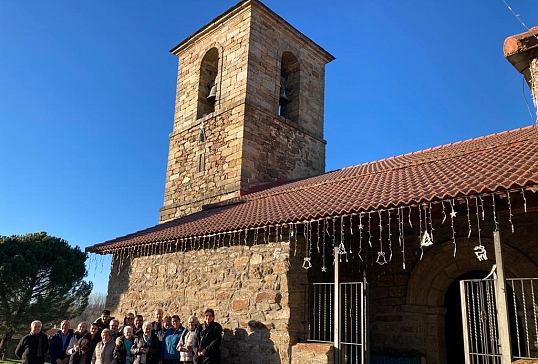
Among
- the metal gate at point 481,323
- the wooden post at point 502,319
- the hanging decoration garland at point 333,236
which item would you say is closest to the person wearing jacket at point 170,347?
the hanging decoration garland at point 333,236

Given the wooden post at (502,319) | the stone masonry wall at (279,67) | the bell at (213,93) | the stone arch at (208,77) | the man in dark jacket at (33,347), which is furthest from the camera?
the stone arch at (208,77)

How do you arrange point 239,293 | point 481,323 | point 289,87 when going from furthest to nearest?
point 289,87 → point 239,293 → point 481,323

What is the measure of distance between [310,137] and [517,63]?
7509mm

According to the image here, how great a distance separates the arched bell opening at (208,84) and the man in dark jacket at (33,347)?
7375 millimetres

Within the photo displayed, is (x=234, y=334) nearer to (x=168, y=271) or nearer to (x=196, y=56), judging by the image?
(x=168, y=271)

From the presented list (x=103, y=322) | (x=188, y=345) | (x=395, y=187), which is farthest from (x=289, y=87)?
(x=188, y=345)

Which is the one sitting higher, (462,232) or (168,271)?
(462,232)

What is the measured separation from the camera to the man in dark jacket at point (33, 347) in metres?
6.24

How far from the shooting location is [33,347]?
6.29 meters

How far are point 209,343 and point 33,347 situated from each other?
260 cm

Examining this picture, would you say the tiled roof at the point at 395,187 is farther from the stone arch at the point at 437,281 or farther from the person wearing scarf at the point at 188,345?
the person wearing scarf at the point at 188,345

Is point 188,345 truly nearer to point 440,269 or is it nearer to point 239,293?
point 239,293

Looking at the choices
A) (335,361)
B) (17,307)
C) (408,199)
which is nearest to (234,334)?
(335,361)

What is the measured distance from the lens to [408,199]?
464cm
